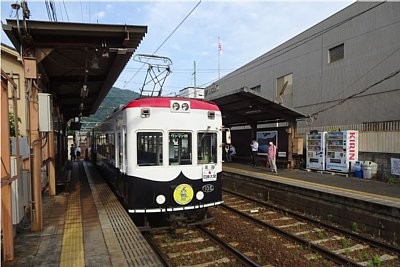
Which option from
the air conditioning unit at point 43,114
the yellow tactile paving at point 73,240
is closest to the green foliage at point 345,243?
the yellow tactile paving at point 73,240

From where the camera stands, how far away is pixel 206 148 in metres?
7.50

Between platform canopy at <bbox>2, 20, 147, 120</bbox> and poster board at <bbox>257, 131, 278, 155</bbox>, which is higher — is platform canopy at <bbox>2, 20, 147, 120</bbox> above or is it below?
above

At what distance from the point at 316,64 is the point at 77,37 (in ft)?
64.5

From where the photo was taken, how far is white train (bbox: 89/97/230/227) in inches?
270

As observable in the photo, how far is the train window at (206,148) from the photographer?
7376 millimetres

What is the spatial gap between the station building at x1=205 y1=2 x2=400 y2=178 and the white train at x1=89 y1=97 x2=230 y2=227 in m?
7.60

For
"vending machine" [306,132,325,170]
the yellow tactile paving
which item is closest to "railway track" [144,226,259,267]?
the yellow tactile paving

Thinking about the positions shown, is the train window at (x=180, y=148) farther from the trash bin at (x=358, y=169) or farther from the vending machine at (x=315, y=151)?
the vending machine at (x=315, y=151)

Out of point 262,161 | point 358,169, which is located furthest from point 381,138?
point 262,161

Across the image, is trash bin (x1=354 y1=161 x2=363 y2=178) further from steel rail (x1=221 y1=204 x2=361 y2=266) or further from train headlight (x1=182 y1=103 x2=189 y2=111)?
train headlight (x1=182 y1=103 x2=189 y2=111)

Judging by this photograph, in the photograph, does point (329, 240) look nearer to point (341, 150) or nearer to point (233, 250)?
point (233, 250)

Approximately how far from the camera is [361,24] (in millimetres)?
19547

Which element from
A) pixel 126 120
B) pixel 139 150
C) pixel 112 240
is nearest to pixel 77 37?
pixel 126 120

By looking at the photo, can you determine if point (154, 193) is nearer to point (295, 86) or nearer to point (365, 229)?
point (365, 229)
